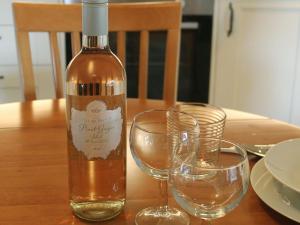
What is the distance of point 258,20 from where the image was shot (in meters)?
2.34

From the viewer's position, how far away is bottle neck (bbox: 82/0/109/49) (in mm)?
548

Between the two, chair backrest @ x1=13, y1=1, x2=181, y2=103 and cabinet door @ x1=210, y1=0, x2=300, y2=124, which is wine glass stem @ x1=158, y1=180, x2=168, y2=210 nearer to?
chair backrest @ x1=13, y1=1, x2=181, y2=103

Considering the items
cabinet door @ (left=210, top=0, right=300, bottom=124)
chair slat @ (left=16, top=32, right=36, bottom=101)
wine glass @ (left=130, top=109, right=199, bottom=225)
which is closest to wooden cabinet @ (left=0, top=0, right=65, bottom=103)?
cabinet door @ (left=210, top=0, right=300, bottom=124)

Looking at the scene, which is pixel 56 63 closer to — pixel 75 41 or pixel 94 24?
pixel 75 41

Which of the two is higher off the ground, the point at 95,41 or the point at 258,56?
the point at 95,41

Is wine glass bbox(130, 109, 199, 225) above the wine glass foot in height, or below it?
above

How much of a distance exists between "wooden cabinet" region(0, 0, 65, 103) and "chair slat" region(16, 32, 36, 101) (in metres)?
1.01

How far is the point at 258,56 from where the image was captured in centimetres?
240

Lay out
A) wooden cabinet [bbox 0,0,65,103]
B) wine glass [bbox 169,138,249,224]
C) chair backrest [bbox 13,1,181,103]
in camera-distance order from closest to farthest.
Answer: wine glass [bbox 169,138,249,224] < chair backrest [bbox 13,1,181,103] < wooden cabinet [bbox 0,0,65,103]

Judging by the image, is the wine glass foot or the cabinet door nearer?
the wine glass foot

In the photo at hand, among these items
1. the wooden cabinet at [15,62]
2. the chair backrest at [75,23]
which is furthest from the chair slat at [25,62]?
the wooden cabinet at [15,62]

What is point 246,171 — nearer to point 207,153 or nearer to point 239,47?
point 207,153

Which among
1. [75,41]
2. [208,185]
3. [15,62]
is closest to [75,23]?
[75,41]

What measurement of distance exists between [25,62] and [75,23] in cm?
18
